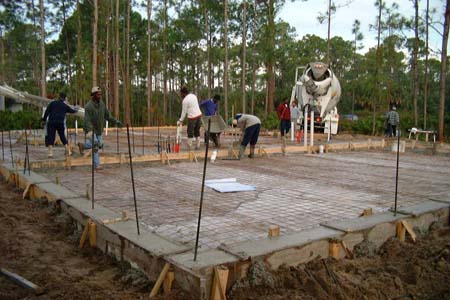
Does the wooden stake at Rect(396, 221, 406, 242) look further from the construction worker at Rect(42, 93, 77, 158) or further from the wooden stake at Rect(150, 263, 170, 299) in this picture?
the construction worker at Rect(42, 93, 77, 158)

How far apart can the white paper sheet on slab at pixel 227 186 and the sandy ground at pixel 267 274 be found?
215 centimetres

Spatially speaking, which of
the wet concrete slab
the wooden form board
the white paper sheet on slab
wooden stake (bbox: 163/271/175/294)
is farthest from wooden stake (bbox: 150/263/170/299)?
the wooden form board

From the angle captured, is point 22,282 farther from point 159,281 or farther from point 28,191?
point 28,191

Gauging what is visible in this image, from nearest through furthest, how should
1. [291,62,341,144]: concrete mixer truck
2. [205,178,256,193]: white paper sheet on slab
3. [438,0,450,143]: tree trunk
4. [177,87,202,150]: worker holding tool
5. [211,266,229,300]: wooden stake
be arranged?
[211,266,229,300]: wooden stake < [205,178,256,193]: white paper sheet on slab < [177,87,202,150]: worker holding tool < [291,62,341,144]: concrete mixer truck < [438,0,450,143]: tree trunk

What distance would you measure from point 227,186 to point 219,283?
132 inches

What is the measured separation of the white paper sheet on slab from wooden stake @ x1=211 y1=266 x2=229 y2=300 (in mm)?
2935

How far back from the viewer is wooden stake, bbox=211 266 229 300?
2.72 meters

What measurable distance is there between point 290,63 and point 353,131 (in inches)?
819

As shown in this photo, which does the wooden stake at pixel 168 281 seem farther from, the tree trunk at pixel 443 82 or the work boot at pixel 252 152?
the tree trunk at pixel 443 82

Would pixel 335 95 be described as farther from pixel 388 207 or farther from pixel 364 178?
pixel 388 207

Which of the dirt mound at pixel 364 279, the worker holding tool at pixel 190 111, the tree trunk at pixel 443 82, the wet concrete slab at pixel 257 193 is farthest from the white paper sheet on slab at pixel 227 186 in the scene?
A: the tree trunk at pixel 443 82

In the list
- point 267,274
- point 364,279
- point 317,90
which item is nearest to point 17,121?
point 317,90

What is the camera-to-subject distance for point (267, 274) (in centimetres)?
298

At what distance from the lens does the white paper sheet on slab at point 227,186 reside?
19.2 ft
